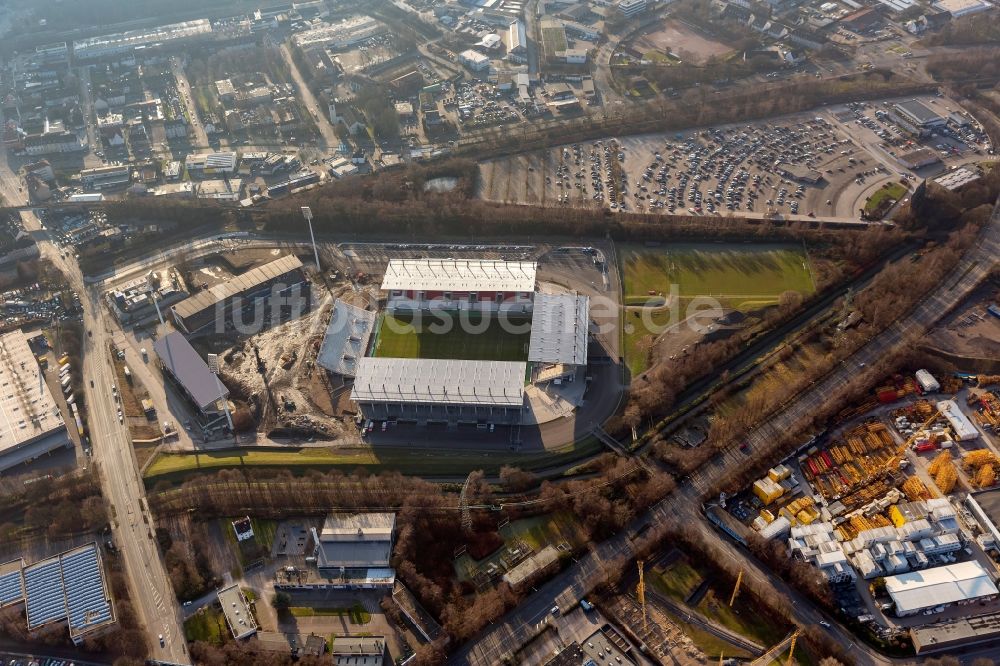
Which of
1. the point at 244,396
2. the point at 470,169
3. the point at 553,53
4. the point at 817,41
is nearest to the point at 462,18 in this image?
the point at 553,53

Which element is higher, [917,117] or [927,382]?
[917,117]

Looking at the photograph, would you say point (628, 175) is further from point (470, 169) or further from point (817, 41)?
point (817, 41)

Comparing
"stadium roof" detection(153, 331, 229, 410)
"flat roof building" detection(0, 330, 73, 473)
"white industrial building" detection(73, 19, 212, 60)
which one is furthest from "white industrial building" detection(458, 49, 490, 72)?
"flat roof building" detection(0, 330, 73, 473)

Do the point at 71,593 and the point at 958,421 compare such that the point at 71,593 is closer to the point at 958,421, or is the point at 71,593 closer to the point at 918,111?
the point at 958,421

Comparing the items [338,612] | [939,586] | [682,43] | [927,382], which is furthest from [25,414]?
[682,43]

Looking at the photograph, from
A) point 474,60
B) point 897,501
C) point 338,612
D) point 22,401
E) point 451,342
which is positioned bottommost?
point 338,612

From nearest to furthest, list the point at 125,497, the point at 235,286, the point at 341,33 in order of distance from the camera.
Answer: the point at 125,497
the point at 235,286
the point at 341,33
